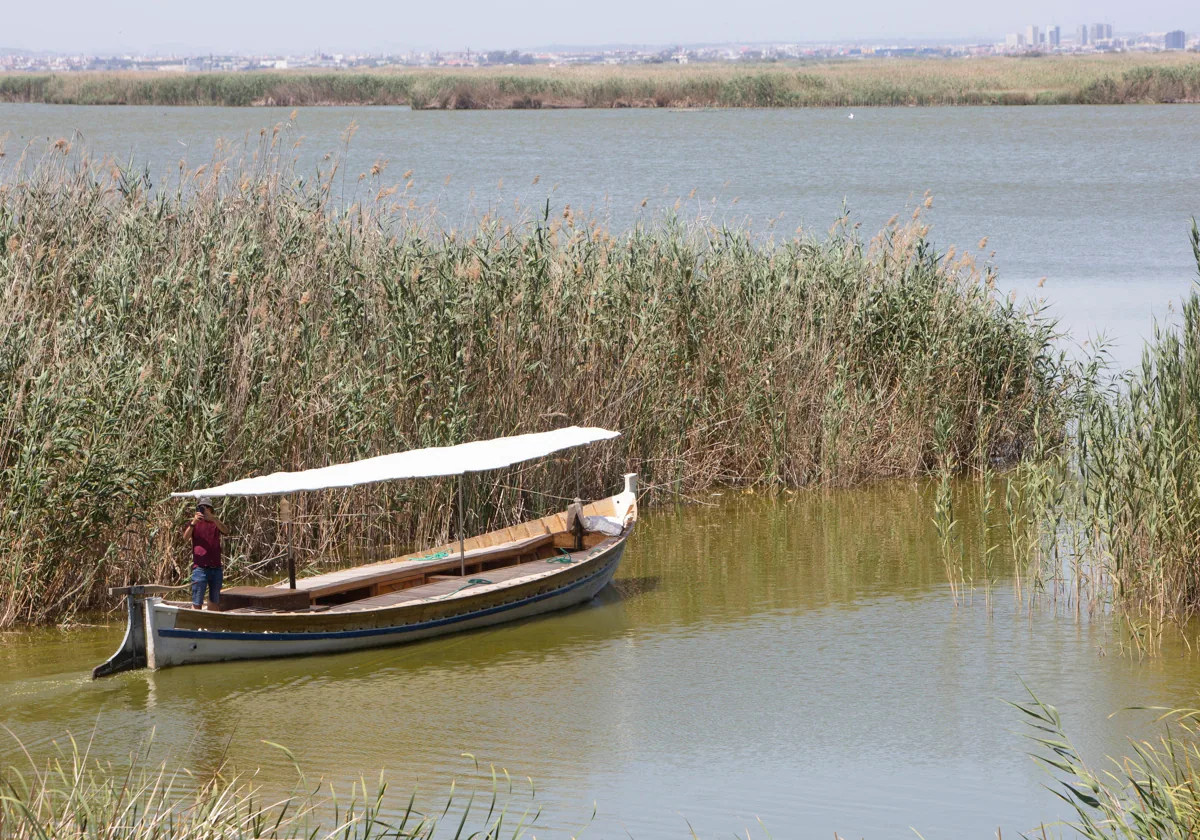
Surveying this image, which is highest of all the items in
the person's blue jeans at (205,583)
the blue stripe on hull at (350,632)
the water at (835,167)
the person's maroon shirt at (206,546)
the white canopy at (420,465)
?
the water at (835,167)

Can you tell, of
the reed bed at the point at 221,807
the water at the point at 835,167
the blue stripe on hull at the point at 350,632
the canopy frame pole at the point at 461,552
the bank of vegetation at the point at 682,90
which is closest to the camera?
the reed bed at the point at 221,807

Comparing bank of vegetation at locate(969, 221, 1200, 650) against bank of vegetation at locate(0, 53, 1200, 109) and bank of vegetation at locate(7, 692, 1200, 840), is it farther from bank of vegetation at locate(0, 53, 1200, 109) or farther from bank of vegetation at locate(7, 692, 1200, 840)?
bank of vegetation at locate(0, 53, 1200, 109)

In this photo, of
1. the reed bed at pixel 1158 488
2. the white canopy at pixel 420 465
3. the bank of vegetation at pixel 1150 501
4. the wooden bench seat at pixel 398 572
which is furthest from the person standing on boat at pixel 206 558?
the reed bed at pixel 1158 488

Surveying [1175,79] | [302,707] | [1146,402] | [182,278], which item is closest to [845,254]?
[1146,402]

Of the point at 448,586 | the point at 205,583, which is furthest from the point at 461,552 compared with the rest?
the point at 205,583

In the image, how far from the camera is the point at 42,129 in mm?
59156

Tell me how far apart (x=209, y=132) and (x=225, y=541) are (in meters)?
48.6

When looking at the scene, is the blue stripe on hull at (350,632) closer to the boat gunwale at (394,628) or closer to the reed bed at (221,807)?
the boat gunwale at (394,628)

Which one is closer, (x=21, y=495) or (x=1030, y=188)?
(x=21, y=495)

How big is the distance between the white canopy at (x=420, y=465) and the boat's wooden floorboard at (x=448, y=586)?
41.3 inches

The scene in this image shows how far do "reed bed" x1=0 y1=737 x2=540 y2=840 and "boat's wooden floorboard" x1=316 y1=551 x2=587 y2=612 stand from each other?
3.16m

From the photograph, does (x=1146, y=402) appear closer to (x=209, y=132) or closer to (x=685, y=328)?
(x=685, y=328)

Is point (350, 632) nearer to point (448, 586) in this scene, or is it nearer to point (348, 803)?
point (448, 586)

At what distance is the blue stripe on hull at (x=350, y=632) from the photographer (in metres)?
12.9
